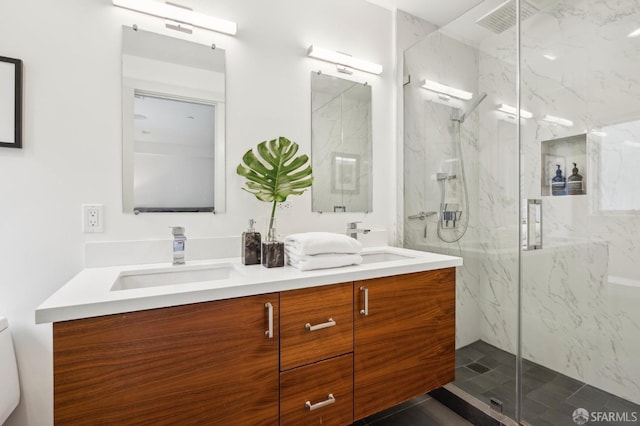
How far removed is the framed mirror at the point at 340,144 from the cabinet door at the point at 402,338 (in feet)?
2.24

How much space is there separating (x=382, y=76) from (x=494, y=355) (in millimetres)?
1889

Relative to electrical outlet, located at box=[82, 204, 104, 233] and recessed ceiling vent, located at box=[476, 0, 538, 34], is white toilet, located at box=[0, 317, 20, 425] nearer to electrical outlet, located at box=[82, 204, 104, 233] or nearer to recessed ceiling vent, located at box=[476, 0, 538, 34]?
electrical outlet, located at box=[82, 204, 104, 233]

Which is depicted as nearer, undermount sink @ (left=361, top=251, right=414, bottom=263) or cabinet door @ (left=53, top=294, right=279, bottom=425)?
cabinet door @ (left=53, top=294, right=279, bottom=425)

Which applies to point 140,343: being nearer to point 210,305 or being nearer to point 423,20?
point 210,305

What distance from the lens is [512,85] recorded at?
1.67 m

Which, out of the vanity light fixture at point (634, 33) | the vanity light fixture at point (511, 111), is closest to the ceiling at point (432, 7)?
the vanity light fixture at point (511, 111)

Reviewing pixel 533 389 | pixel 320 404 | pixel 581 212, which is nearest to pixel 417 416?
pixel 533 389

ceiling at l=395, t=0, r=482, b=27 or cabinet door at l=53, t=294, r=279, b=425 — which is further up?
ceiling at l=395, t=0, r=482, b=27

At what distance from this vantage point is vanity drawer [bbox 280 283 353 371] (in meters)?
1.14

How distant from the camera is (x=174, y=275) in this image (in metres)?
1.33

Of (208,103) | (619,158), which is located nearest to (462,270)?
(619,158)

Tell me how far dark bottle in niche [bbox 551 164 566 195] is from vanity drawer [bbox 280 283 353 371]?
3.97 feet

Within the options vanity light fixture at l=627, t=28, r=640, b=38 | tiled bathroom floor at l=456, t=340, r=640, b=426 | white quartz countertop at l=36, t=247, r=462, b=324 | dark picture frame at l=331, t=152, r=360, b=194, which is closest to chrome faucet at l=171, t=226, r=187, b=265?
white quartz countertop at l=36, t=247, r=462, b=324

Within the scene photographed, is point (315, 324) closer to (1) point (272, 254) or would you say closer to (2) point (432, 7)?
(1) point (272, 254)
